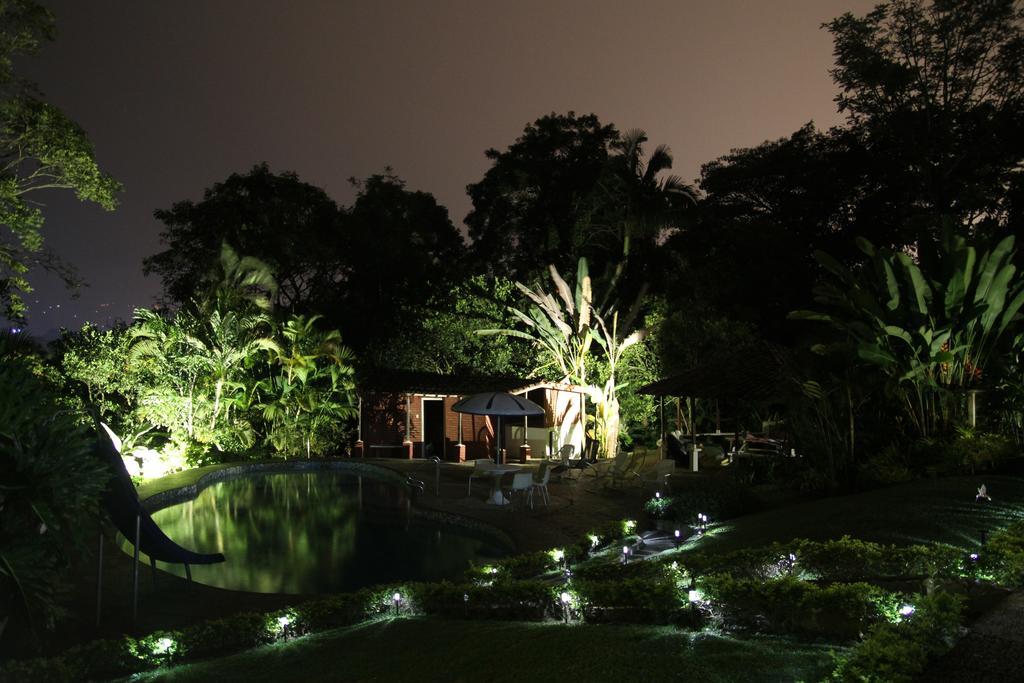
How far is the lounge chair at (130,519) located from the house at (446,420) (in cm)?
1377

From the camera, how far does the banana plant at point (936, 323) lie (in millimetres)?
11359

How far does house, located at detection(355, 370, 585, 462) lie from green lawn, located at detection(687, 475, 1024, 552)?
11665 mm

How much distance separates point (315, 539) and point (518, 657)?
7602 millimetres

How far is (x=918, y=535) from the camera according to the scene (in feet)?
25.1

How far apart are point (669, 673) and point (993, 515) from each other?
18.4ft

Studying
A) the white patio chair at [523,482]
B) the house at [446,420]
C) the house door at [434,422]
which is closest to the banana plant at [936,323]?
the white patio chair at [523,482]

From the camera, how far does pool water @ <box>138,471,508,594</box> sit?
961cm

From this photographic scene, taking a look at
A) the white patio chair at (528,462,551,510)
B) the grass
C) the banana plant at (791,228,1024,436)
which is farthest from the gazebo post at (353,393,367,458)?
the grass

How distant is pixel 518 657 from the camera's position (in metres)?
4.83

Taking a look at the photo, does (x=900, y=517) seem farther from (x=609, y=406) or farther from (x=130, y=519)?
(x=609, y=406)

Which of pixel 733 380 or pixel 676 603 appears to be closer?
pixel 676 603

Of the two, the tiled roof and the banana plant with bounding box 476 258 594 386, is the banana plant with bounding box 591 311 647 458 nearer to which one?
the banana plant with bounding box 476 258 594 386

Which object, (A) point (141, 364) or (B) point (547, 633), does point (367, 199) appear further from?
(B) point (547, 633)

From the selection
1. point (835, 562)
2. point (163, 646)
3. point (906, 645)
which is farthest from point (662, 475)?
point (906, 645)
